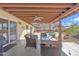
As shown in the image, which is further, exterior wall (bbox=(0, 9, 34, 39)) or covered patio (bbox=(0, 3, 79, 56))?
exterior wall (bbox=(0, 9, 34, 39))

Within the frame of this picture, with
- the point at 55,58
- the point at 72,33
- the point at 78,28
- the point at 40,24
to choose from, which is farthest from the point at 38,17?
the point at 55,58

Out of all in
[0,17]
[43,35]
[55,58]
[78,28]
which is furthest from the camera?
[0,17]

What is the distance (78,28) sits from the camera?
166 inches

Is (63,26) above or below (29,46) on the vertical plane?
above

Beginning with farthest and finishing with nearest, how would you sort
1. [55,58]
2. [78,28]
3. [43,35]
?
[43,35] < [78,28] < [55,58]

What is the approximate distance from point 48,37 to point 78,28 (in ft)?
4.82

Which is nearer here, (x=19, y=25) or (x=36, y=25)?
(x=36, y=25)

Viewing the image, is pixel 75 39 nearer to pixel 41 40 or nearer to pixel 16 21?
pixel 41 40

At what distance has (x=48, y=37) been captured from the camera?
5.46 metres

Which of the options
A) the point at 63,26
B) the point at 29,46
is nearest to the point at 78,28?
the point at 63,26

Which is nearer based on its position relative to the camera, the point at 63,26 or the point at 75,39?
the point at 75,39

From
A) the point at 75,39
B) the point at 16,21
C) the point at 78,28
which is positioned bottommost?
the point at 75,39

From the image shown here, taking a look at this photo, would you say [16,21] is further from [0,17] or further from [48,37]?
[48,37]

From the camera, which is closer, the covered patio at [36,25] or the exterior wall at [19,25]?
the covered patio at [36,25]
